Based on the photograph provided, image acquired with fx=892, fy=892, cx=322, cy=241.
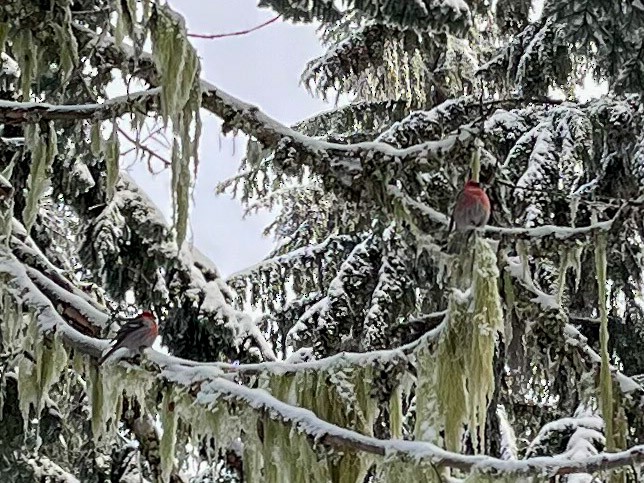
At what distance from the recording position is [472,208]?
282 cm

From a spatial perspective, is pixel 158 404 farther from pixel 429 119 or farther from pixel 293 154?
pixel 429 119

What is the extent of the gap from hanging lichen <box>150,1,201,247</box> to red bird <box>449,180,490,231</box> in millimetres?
852

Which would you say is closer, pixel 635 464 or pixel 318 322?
pixel 635 464

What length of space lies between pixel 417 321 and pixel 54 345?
1.77 metres

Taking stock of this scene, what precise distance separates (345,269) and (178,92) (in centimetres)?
284

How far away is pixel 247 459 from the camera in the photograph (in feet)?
7.64

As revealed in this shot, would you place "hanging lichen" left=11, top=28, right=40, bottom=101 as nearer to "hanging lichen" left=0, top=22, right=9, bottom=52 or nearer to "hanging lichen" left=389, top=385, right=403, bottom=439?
"hanging lichen" left=0, top=22, right=9, bottom=52

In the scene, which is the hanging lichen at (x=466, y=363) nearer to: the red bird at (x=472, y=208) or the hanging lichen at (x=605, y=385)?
the red bird at (x=472, y=208)

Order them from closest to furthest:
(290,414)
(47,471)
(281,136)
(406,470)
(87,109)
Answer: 1. (406,470)
2. (290,414)
3. (87,109)
4. (281,136)
5. (47,471)

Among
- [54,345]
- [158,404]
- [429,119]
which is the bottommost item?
[158,404]

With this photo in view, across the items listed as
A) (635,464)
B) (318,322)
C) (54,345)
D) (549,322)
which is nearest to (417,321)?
(549,322)

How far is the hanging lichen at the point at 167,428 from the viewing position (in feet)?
8.04

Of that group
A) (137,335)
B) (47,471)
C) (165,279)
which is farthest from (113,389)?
(47,471)

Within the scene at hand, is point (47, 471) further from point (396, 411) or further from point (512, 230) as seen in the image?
point (512, 230)
